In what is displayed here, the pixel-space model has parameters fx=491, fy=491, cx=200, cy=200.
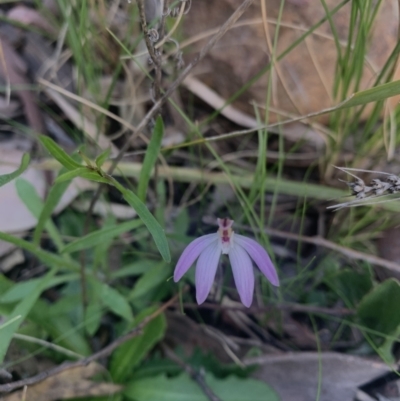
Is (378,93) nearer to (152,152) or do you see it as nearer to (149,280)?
(152,152)

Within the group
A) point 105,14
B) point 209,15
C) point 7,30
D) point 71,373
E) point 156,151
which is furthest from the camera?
point 7,30

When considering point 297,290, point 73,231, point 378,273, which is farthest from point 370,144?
point 73,231

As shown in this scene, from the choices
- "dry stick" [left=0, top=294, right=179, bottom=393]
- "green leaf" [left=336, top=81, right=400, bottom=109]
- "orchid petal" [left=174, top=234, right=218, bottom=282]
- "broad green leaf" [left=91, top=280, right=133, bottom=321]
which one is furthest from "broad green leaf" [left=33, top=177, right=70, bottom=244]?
"green leaf" [left=336, top=81, right=400, bottom=109]

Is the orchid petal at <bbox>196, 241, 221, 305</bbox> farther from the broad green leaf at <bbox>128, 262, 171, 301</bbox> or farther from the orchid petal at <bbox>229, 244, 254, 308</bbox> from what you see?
the broad green leaf at <bbox>128, 262, 171, 301</bbox>

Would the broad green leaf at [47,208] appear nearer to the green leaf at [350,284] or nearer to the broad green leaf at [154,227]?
the broad green leaf at [154,227]

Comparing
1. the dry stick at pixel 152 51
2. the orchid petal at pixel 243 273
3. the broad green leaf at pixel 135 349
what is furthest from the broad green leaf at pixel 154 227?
the broad green leaf at pixel 135 349

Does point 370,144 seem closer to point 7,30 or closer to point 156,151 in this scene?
point 156,151
